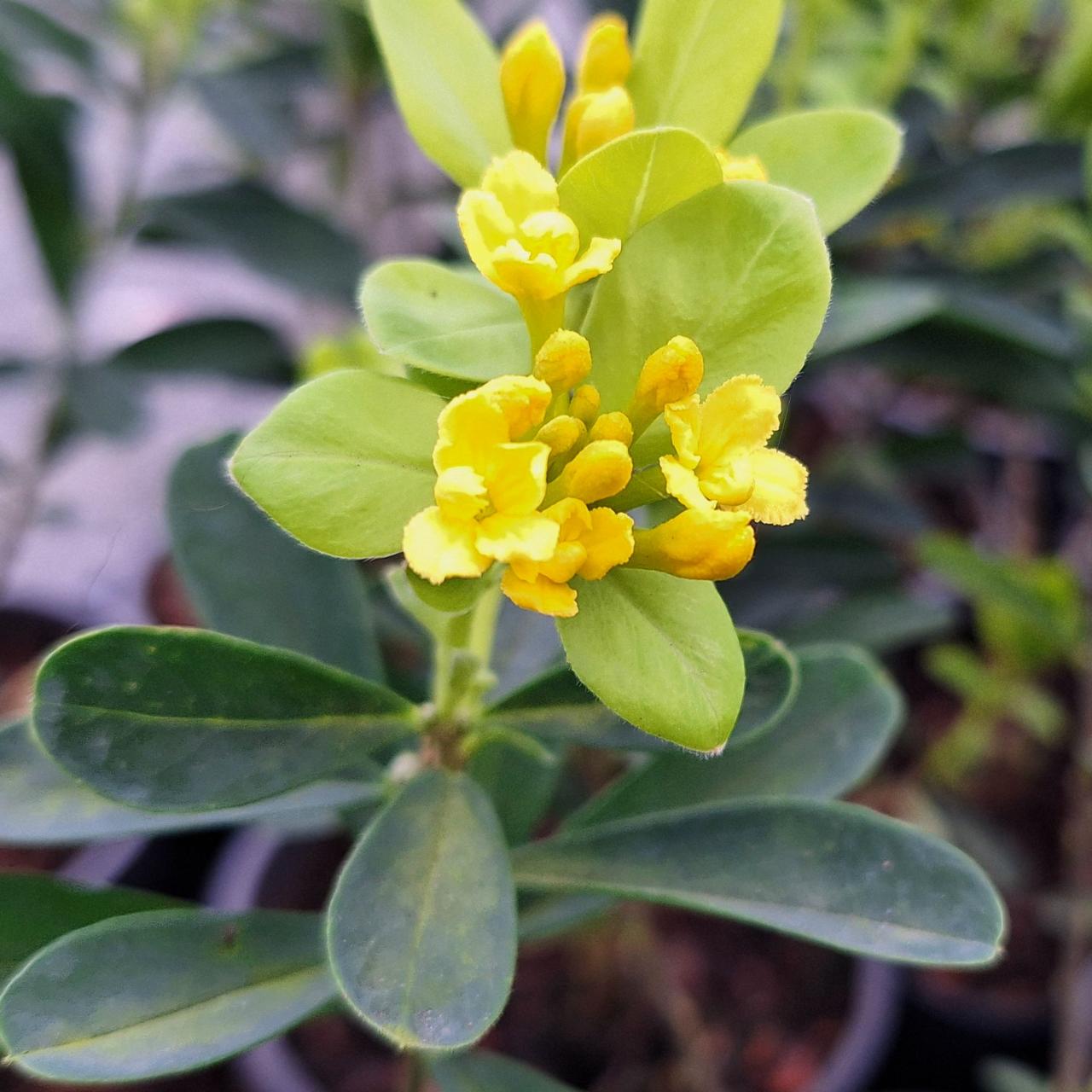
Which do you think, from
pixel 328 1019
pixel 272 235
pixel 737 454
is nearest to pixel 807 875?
pixel 737 454

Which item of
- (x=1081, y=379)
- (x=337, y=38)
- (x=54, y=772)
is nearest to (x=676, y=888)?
(x=54, y=772)

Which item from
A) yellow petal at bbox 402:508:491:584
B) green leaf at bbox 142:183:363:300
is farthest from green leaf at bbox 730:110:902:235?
green leaf at bbox 142:183:363:300

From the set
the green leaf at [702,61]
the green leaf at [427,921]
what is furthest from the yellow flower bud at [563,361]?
the green leaf at [427,921]

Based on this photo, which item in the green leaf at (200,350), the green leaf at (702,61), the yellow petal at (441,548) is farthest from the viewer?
the green leaf at (200,350)

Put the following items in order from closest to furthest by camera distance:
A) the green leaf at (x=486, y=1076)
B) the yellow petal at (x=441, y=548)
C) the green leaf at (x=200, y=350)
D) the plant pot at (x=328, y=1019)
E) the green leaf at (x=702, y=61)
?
the yellow petal at (x=441, y=548)
the green leaf at (x=702, y=61)
the green leaf at (x=486, y=1076)
the plant pot at (x=328, y=1019)
the green leaf at (x=200, y=350)

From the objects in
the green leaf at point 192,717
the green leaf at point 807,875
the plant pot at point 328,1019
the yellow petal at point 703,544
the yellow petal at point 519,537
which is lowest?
the plant pot at point 328,1019

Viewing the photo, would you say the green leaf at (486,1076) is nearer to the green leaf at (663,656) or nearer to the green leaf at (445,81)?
the green leaf at (663,656)

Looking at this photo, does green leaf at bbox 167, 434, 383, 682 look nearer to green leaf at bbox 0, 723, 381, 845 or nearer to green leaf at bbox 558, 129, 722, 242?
green leaf at bbox 0, 723, 381, 845
